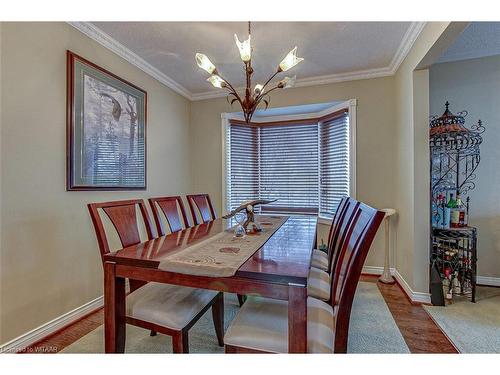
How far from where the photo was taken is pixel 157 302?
4.67 ft

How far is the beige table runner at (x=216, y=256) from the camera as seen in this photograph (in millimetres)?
1145

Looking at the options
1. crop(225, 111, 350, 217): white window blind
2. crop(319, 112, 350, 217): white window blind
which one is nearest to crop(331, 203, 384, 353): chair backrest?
crop(319, 112, 350, 217): white window blind

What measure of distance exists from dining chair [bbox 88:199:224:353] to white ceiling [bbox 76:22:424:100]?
1.66 meters

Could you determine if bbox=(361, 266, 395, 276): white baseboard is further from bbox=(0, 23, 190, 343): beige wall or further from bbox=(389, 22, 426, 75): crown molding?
bbox=(0, 23, 190, 343): beige wall

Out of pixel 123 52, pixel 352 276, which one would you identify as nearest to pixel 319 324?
pixel 352 276

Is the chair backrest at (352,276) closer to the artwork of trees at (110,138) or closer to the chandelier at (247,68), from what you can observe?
the chandelier at (247,68)

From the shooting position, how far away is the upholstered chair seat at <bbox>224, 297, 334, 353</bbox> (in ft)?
3.56

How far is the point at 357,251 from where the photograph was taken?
1.03m

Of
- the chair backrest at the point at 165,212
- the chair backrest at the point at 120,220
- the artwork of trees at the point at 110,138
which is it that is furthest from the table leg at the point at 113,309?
the artwork of trees at the point at 110,138

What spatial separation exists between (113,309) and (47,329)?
107 cm

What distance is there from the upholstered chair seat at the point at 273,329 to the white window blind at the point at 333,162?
92.4 inches

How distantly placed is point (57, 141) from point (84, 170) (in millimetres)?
309
